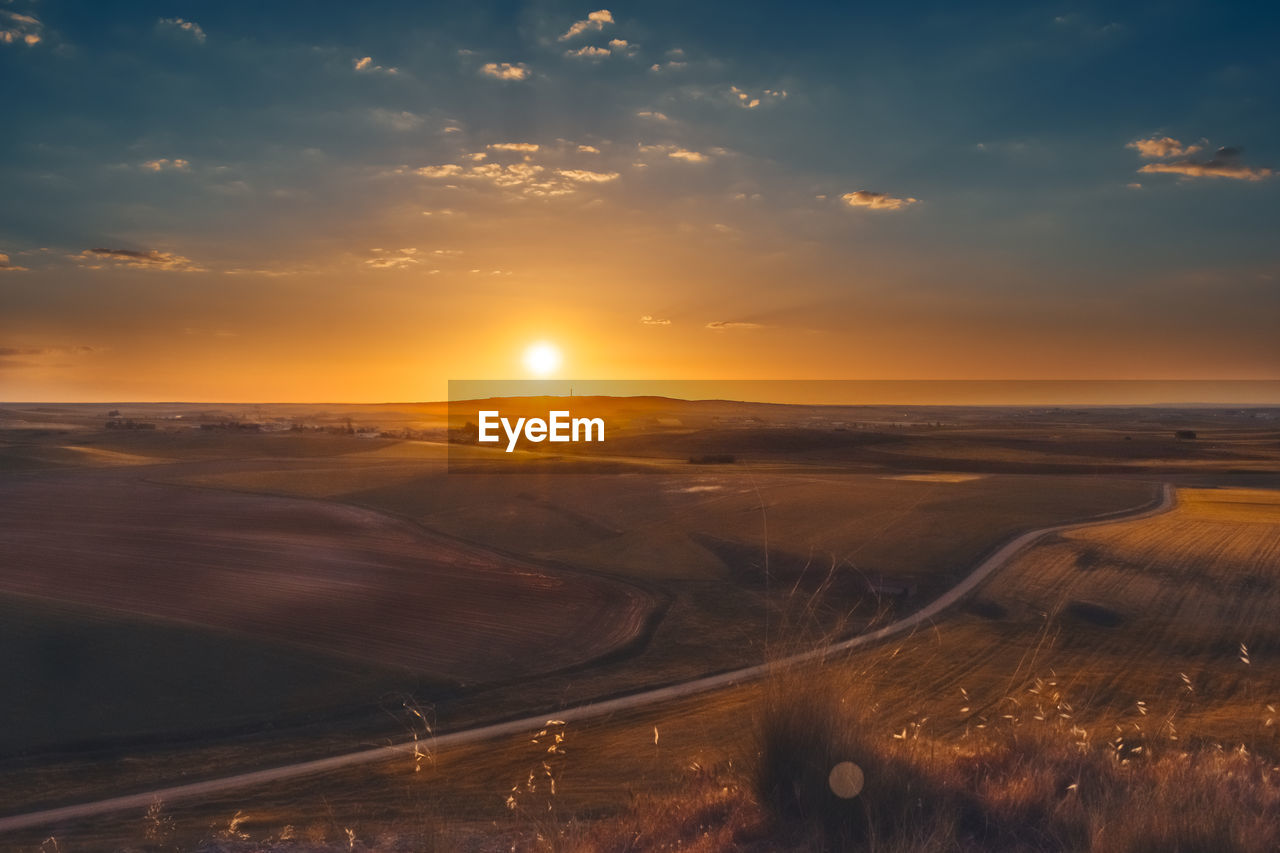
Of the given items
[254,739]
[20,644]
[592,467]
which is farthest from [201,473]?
[254,739]

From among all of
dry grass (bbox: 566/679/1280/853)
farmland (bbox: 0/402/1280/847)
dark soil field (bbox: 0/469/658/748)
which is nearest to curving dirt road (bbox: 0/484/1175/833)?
farmland (bbox: 0/402/1280/847)

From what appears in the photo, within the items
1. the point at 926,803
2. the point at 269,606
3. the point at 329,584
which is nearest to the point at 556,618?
the point at 329,584

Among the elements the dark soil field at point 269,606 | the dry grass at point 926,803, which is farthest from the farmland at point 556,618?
the dry grass at point 926,803

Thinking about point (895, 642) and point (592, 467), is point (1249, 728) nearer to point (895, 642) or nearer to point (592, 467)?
point (895, 642)

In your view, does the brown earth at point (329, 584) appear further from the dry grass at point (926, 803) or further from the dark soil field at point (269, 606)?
the dry grass at point (926, 803)

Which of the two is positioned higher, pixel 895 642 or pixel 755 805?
pixel 755 805

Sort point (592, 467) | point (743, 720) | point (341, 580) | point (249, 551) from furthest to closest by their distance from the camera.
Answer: point (592, 467) < point (249, 551) < point (341, 580) < point (743, 720)

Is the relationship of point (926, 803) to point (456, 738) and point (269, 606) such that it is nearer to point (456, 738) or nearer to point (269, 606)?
point (456, 738)

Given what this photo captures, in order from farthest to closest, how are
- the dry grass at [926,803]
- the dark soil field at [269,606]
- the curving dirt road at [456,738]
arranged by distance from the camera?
1. the dark soil field at [269,606]
2. the curving dirt road at [456,738]
3. the dry grass at [926,803]

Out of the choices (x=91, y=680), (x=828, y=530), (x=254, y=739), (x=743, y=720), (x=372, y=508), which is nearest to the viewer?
(x=743, y=720)

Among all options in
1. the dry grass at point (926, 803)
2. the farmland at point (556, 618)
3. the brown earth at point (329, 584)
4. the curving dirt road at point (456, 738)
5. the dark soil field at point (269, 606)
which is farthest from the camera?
the brown earth at point (329, 584)
